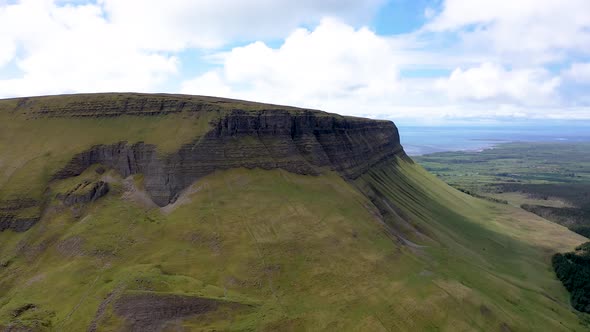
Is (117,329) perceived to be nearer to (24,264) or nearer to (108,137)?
(24,264)

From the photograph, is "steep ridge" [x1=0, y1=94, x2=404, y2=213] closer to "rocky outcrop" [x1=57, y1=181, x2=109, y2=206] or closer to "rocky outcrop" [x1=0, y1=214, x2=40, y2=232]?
"rocky outcrop" [x1=57, y1=181, x2=109, y2=206]

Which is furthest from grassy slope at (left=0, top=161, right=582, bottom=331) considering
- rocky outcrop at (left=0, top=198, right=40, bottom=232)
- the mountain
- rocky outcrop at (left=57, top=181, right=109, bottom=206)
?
rocky outcrop at (left=57, top=181, right=109, bottom=206)

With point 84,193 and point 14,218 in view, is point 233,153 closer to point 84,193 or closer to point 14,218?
point 84,193

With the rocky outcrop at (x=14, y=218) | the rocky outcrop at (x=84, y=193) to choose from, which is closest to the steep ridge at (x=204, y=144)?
the rocky outcrop at (x=84, y=193)

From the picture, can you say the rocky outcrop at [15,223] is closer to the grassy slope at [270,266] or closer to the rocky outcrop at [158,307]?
the grassy slope at [270,266]

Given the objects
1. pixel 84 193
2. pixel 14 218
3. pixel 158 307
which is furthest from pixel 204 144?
pixel 158 307

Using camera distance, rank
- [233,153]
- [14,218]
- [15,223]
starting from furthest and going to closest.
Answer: [233,153] → [14,218] → [15,223]
